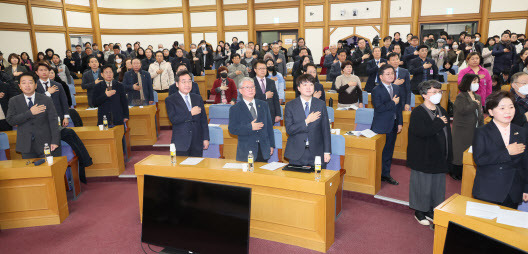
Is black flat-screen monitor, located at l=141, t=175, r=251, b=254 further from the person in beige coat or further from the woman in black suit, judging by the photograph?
the person in beige coat

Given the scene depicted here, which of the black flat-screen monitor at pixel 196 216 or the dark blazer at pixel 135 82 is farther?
the dark blazer at pixel 135 82

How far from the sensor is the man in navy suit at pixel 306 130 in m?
3.46

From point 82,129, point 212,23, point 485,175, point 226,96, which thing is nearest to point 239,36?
point 212,23

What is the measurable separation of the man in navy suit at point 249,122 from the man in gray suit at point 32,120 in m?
2.21

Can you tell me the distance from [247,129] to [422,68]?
443 centimetres

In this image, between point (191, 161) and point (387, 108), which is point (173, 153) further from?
point (387, 108)

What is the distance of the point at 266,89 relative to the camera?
200 inches

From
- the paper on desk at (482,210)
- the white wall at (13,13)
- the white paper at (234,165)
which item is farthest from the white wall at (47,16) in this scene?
the paper on desk at (482,210)

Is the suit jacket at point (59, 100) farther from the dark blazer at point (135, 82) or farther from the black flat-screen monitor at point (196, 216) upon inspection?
the black flat-screen monitor at point (196, 216)

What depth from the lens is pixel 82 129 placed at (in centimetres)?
520

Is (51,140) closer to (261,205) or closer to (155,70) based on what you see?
(261,205)

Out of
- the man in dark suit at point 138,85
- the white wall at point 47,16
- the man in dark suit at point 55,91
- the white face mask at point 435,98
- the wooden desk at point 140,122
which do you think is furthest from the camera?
the white wall at point 47,16

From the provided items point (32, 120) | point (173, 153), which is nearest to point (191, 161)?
point (173, 153)

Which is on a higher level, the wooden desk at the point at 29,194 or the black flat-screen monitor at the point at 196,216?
the black flat-screen monitor at the point at 196,216
